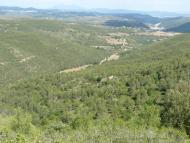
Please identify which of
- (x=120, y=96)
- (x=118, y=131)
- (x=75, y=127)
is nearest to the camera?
(x=118, y=131)

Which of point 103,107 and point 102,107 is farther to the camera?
point 102,107

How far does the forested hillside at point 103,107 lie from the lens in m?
63.2

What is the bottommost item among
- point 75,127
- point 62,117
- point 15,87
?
point 15,87

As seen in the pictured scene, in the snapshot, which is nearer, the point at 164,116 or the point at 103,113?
the point at 164,116

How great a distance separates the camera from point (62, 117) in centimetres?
10125

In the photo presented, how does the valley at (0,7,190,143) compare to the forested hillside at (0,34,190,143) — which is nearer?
the valley at (0,7,190,143)

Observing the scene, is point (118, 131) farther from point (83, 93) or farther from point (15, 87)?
point (15, 87)

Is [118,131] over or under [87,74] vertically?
over

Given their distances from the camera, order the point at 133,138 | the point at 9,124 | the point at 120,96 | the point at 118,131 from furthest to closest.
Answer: the point at 120,96
the point at 9,124
the point at 118,131
the point at 133,138

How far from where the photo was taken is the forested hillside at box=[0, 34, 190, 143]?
6319 cm

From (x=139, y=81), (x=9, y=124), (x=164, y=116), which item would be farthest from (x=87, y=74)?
(x=164, y=116)

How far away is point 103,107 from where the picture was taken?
116 meters

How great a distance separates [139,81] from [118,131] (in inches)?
3179

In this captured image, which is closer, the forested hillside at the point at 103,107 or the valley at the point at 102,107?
the valley at the point at 102,107
